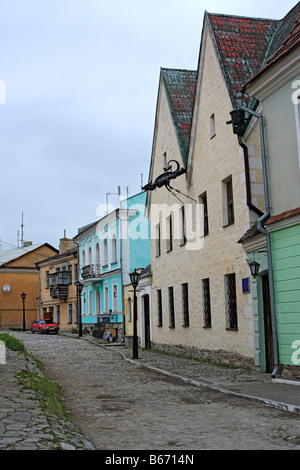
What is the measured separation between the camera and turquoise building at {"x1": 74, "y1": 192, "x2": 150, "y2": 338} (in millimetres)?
35219

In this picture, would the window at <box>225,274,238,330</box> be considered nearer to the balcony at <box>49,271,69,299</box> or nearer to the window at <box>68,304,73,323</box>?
the window at <box>68,304,73,323</box>

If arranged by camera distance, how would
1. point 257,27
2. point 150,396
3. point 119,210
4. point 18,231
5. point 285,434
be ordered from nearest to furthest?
point 285,434 → point 150,396 → point 257,27 → point 119,210 → point 18,231

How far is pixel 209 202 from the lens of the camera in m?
18.2

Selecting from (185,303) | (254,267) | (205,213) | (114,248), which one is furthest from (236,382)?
(114,248)

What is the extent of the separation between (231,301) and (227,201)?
10.2ft

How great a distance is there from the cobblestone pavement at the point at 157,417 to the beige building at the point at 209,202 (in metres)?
2.64

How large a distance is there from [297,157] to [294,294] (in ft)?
9.51

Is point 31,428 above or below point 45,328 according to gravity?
below

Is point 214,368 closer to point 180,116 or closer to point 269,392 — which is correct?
point 269,392

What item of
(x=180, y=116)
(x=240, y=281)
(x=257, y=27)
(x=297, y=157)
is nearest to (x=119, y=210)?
(x=180, y=116)

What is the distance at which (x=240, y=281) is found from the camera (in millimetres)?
15531

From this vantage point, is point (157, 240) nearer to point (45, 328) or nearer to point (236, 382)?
point (236, 382)

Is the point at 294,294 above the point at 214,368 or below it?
above

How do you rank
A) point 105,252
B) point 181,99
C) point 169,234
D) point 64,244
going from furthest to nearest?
point 64,244 → point 105,252 → point 169,234 → point 181,99
